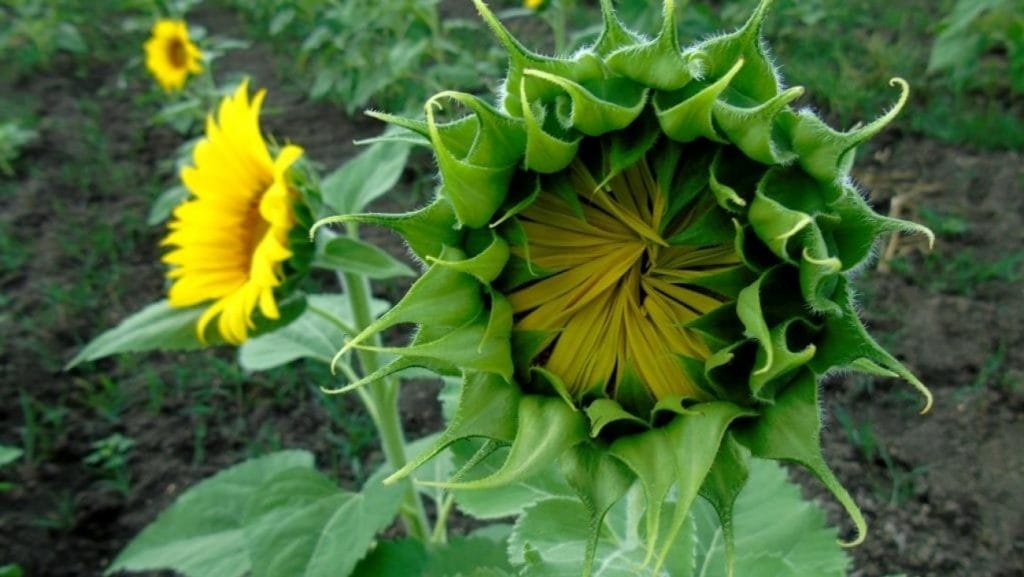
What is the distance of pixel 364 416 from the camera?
7.88ft

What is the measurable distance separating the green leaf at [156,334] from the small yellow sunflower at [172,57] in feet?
8.99

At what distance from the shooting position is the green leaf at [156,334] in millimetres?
1420

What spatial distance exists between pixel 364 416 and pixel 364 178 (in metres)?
1.01

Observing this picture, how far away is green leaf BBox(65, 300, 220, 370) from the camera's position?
4.66ft

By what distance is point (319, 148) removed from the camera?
371cm

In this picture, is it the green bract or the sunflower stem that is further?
the sunflower stem

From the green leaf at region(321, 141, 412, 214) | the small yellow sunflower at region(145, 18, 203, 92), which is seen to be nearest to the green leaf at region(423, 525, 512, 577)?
the green leaf at region(321, 141, 412, 214)

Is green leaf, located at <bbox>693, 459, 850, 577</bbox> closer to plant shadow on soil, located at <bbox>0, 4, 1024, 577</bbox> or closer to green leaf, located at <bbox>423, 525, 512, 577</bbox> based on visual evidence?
green leaf, located at <bbox>423, 525, 512, 577</bbox>

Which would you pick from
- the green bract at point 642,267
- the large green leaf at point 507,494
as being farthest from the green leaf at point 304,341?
the green bract at point 642,267

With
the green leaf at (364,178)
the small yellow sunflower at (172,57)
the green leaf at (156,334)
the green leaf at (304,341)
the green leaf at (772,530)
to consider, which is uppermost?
the small yellow sunflower at (172,57)

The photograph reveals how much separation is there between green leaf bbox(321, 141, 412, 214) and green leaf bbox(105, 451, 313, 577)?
0.51 m

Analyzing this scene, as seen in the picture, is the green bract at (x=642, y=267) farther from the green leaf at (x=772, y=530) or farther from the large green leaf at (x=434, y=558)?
the large green leaf at (x=434, y=558)

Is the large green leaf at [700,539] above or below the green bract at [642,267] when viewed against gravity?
below

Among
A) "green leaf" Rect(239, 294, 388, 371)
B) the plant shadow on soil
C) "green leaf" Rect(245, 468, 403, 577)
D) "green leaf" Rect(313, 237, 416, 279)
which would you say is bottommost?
the plant shadow on soil
